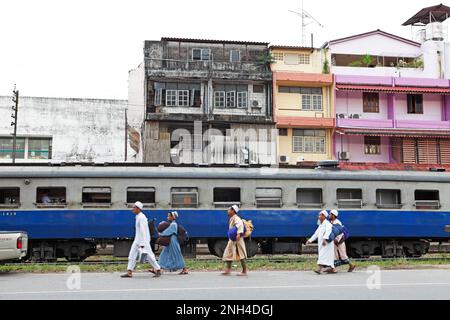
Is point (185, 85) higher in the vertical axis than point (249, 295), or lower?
higher

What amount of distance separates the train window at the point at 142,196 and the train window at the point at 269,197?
3262mm

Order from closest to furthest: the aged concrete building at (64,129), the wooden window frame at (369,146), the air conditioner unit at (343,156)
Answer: the air conditioner unit at (343,156), the wooden window frame at (369,146), the aged concrete building at (64,129)

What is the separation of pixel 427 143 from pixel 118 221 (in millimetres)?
22598

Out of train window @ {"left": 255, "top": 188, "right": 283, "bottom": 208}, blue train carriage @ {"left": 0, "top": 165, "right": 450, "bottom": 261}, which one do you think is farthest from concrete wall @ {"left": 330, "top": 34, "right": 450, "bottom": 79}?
train window @ {"left": 255, "top": 188, "right": 283, "bottom": 208}

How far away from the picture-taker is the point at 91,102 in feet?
140

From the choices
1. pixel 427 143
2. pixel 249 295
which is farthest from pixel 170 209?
pixel 427 143

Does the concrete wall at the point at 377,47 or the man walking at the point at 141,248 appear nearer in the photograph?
the man walking at the point at 141,248

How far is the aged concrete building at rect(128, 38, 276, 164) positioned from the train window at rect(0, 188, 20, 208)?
46.8ft

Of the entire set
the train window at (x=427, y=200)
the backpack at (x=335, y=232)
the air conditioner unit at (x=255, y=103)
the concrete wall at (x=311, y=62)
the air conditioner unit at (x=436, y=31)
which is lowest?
the backpack at (x=335, y=232)

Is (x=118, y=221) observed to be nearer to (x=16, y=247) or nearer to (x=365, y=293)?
(x=16, y=247)

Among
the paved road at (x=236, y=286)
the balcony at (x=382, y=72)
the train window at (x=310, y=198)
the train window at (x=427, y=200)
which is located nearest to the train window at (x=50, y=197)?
the paved road at (x=236, y=286)

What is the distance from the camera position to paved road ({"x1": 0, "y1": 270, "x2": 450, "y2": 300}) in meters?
9.61

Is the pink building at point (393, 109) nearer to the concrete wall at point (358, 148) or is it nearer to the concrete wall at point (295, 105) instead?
the concrete wall at point (358, 148)

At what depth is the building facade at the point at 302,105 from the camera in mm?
33156
